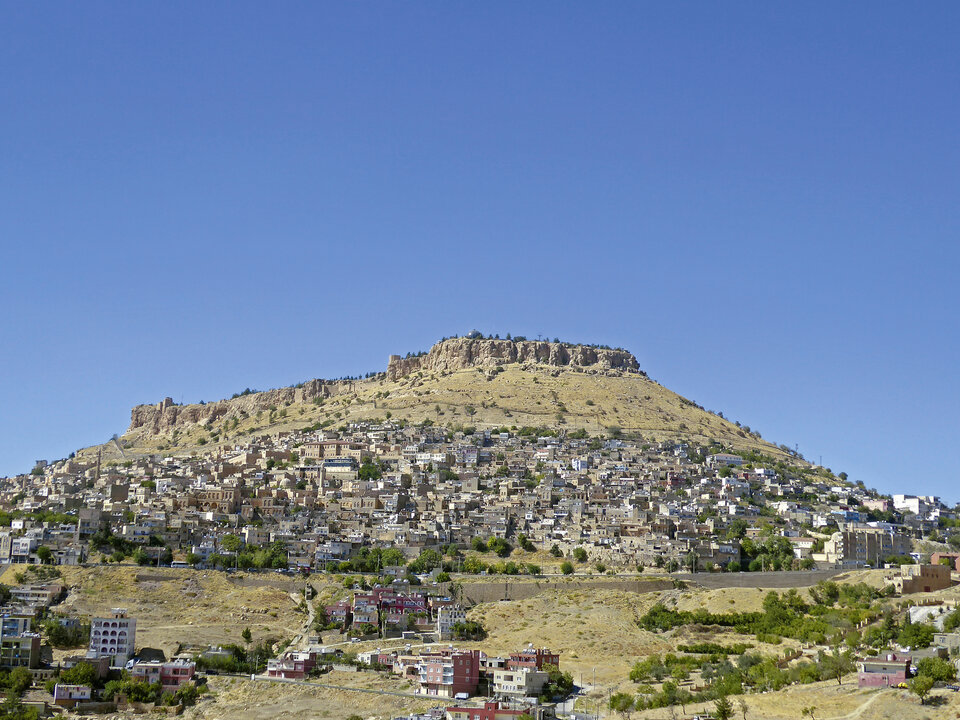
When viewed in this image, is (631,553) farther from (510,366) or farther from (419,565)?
(510,366)

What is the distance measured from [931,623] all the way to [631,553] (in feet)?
71.2

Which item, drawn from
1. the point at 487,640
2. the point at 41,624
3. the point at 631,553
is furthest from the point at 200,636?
the point at 631,553

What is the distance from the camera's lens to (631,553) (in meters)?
79.8

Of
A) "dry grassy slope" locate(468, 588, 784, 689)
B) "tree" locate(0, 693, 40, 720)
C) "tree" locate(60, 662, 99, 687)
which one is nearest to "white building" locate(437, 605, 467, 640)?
"dry grassy slope" locate(468, 588, 784, 689)

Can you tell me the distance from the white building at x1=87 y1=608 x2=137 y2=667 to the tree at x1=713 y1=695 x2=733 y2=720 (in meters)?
24.8

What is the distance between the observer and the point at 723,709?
164 feet

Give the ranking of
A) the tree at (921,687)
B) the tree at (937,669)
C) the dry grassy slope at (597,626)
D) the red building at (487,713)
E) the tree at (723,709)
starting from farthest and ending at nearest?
the dry grassy slope at (597,626)
the red building at (487,713)
the tree at (937,669)
the tree at (921,687)
the tree at (723,709)

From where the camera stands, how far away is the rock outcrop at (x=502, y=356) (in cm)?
14050

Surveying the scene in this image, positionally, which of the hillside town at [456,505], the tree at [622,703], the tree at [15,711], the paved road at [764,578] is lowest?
the tree at [15,711]

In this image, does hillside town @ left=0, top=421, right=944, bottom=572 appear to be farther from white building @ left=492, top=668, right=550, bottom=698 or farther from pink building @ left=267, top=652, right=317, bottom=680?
white building @ left=492, top=668, right=550, bottom=698

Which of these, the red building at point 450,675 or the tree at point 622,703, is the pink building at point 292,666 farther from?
the tree at point 622,703

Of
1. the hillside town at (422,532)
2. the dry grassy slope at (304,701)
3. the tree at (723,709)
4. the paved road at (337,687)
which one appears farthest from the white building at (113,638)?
the tree at (723,709)

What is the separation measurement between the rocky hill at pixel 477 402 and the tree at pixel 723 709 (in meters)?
70.2

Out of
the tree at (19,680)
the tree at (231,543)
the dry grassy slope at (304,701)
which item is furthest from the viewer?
the tree at (231,543)
